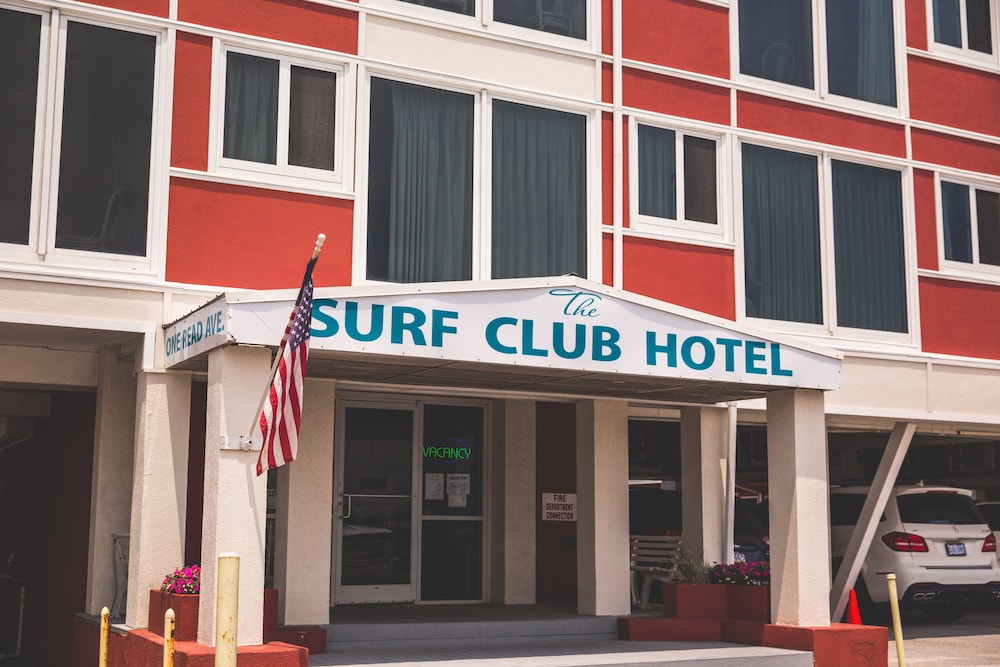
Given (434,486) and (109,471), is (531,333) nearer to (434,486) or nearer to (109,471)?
(109,471)

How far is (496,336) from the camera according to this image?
10836 millimetres

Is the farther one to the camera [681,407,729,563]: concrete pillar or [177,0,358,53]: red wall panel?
[681,407,729,563]: concrete pillar

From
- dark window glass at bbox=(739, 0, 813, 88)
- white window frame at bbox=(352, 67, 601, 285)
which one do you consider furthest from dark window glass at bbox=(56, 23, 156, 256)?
dark window glass at bbox=(739, 0, 813, 88)

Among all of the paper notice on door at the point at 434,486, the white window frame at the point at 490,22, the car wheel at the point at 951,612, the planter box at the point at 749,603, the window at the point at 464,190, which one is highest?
the white window frame at the point at 490,22

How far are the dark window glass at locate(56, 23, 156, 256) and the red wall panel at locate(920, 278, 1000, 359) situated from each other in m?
10.2

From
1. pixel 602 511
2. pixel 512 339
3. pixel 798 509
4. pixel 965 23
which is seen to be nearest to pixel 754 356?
pixel 798 509

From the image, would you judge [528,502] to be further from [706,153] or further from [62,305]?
[62,305]

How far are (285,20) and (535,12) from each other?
3045mm

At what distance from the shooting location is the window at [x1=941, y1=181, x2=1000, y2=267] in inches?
667

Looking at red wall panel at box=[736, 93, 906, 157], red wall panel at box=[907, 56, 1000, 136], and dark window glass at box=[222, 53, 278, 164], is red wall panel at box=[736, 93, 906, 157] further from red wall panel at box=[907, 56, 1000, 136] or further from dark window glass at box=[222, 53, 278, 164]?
dark window glass at box=[222, 53, 278, 164]

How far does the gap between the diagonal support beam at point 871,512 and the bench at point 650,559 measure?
7.36ft

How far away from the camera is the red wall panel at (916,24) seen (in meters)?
17.0

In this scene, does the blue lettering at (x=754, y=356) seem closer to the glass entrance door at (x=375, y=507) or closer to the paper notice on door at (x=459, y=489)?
the glass entrance door at (x=375, y=507)

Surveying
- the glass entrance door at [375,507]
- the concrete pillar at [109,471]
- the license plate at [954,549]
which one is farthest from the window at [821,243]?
the concrete pillar at [109,471]
